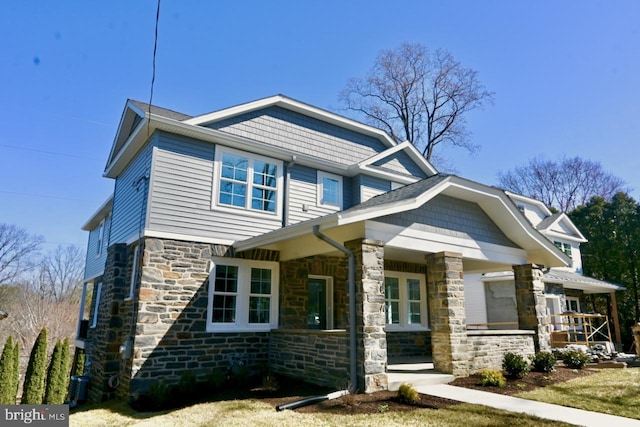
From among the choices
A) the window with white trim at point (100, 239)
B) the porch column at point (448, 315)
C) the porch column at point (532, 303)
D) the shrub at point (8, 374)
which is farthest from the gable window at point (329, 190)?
the shrub at point (8, 374)

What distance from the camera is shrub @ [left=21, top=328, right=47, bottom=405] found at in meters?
13.8

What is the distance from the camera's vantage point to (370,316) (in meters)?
7.36

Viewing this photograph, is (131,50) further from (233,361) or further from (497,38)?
(497,38)

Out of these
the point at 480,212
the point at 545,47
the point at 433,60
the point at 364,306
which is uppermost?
the point at 433,60

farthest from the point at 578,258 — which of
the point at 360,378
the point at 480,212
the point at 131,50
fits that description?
the point at 131,50

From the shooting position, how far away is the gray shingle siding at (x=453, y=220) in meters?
8.65

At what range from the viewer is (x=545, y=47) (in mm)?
10297

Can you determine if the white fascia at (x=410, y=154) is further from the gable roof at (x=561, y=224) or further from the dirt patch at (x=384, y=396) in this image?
the gable roof at (x=561, y=224)

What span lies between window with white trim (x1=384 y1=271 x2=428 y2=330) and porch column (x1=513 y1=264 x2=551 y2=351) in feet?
9.74

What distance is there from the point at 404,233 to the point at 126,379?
634 centimetres

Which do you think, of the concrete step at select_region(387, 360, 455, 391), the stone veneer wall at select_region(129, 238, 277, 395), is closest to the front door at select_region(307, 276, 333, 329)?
the stone veneer wall at select_region(129, 238, 277, 395)

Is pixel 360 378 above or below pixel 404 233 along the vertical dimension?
below

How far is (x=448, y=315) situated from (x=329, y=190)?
529 centimetres

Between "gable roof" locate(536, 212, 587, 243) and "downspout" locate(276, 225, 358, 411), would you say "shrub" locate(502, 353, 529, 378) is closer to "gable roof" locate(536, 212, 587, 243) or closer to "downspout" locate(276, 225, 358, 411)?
"downspout" locate(276, 225, 358, 411)
